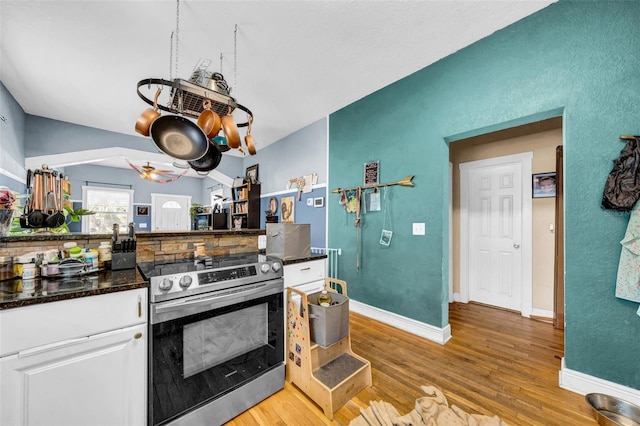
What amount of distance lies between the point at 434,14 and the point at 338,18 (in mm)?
752

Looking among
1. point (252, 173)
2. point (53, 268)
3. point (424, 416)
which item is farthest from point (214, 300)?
point (252, 173)

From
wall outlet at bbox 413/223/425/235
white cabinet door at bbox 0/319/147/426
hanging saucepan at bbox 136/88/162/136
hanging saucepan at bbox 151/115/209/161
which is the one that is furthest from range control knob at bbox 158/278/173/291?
wall outlet at bbox 413/223/425/235

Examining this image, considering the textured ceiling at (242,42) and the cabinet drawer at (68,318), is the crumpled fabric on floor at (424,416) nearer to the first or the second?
the cabinet drawer at (68,318)

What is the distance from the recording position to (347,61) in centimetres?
252

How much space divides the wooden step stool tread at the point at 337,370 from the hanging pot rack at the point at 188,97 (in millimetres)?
1859

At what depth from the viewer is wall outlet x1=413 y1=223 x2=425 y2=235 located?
8.41ft

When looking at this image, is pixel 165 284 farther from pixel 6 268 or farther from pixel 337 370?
pixel 337 370

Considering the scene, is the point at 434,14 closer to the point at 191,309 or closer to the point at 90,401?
the point at 191,309

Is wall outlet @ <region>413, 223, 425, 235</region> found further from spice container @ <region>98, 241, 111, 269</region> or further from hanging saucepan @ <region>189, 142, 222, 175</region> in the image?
spice container @ <region>98, 241, 111, 269</region>

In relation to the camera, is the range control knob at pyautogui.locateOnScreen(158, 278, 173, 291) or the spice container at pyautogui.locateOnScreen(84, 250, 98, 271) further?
the spice container at pyautogui.locateOnScreen(84, 250, 98, 271)

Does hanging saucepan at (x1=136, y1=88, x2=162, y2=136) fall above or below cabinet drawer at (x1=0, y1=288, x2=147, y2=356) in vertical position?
above

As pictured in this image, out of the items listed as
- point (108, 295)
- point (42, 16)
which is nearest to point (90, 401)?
point (108, 295)

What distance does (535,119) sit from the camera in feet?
6.66

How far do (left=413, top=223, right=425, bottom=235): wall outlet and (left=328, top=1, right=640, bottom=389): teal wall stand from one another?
0.05m
